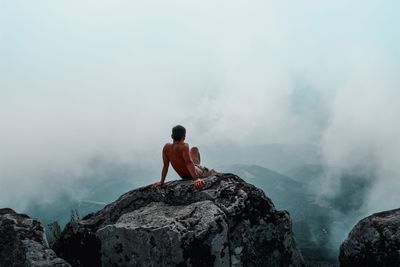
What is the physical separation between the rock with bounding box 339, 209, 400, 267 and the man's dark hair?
576 cm

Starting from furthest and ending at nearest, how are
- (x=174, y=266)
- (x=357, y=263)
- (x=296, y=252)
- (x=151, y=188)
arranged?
(x=151, y=188)
(x=296, y=252)
(x=357, y=263)
(x=174, y=266)

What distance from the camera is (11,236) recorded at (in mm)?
11297

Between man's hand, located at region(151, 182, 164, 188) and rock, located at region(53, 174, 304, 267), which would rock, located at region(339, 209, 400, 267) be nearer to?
rock, located at region(53, 174, 304, 267)

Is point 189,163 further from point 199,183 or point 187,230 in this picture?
point 187,230

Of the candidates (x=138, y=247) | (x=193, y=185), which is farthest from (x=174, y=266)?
(x=193, y=185)

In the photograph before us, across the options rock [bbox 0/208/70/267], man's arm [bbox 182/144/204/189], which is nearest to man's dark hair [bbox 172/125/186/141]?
man's arm [bbox 182/144/204/189]

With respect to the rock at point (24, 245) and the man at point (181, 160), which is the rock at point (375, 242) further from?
the rock at point (24, 245)

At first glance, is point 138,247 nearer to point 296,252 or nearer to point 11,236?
point 11,236

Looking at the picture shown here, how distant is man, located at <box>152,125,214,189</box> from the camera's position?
14.0m

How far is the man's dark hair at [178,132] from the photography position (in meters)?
14.4

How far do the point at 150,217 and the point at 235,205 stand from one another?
2.29 metres

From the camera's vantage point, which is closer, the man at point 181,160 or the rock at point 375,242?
the rock at point 375,242

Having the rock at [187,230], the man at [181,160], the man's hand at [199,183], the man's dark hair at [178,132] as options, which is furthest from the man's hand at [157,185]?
the man's dark hair at [178,132]

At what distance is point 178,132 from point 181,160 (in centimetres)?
89
